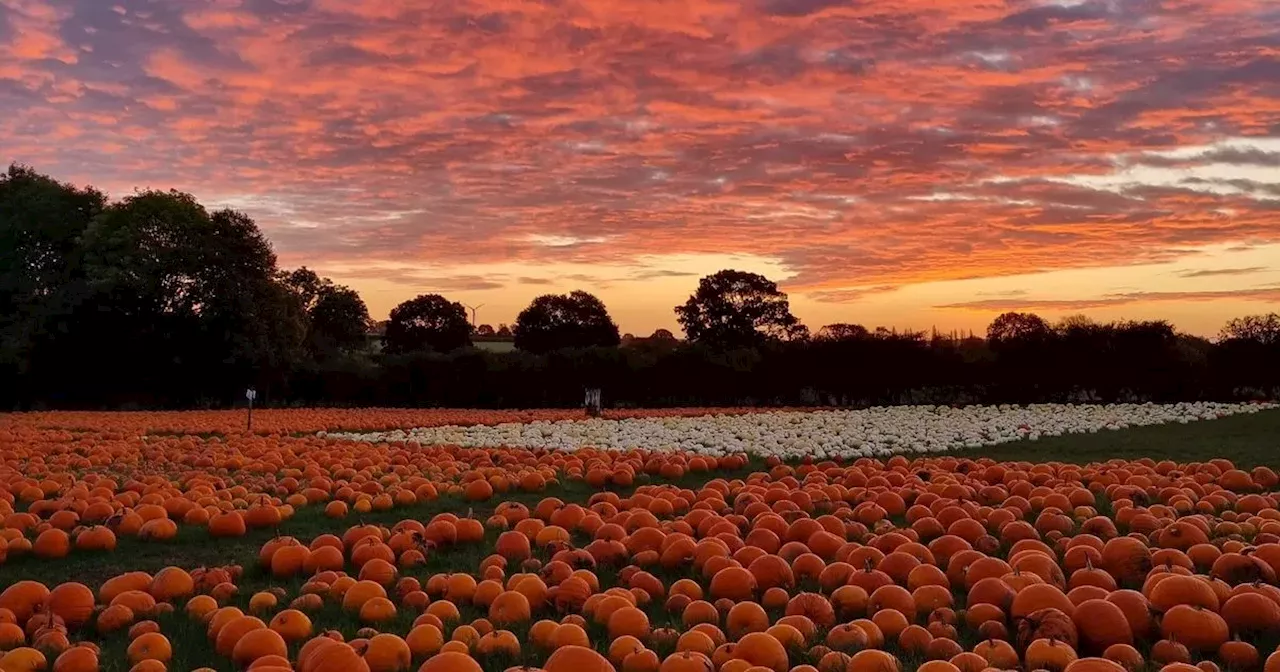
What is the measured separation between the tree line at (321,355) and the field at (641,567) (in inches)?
777

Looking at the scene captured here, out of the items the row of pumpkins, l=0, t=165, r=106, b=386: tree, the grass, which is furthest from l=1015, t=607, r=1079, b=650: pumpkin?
l=0, t=165, r=106, b=386: tree

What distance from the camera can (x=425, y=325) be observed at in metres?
72.1

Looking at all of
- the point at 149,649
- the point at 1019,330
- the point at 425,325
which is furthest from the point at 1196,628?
the point at 425,325

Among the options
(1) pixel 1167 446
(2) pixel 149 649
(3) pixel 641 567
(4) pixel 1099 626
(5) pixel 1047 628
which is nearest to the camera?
(5) pixel 1047 628

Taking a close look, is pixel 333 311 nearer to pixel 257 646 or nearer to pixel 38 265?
pixel 38 265

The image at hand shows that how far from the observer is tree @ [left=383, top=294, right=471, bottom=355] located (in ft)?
235

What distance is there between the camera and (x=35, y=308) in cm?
4056

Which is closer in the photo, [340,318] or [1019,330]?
[1019,330]

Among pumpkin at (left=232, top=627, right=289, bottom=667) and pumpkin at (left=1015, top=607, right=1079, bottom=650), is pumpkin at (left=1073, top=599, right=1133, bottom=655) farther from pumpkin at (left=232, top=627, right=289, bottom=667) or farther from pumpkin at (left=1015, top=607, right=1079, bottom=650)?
pumpkin at (left=232, top=627, right=289, bottom=667)

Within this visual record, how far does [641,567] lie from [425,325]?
67.1 meters

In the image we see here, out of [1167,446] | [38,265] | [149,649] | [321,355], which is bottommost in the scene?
[149,649]

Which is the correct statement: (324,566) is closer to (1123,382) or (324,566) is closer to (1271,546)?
(1271,546)

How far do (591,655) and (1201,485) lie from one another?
7322 millimetres

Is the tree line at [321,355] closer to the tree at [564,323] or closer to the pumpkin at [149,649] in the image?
the tree at [564,323]
